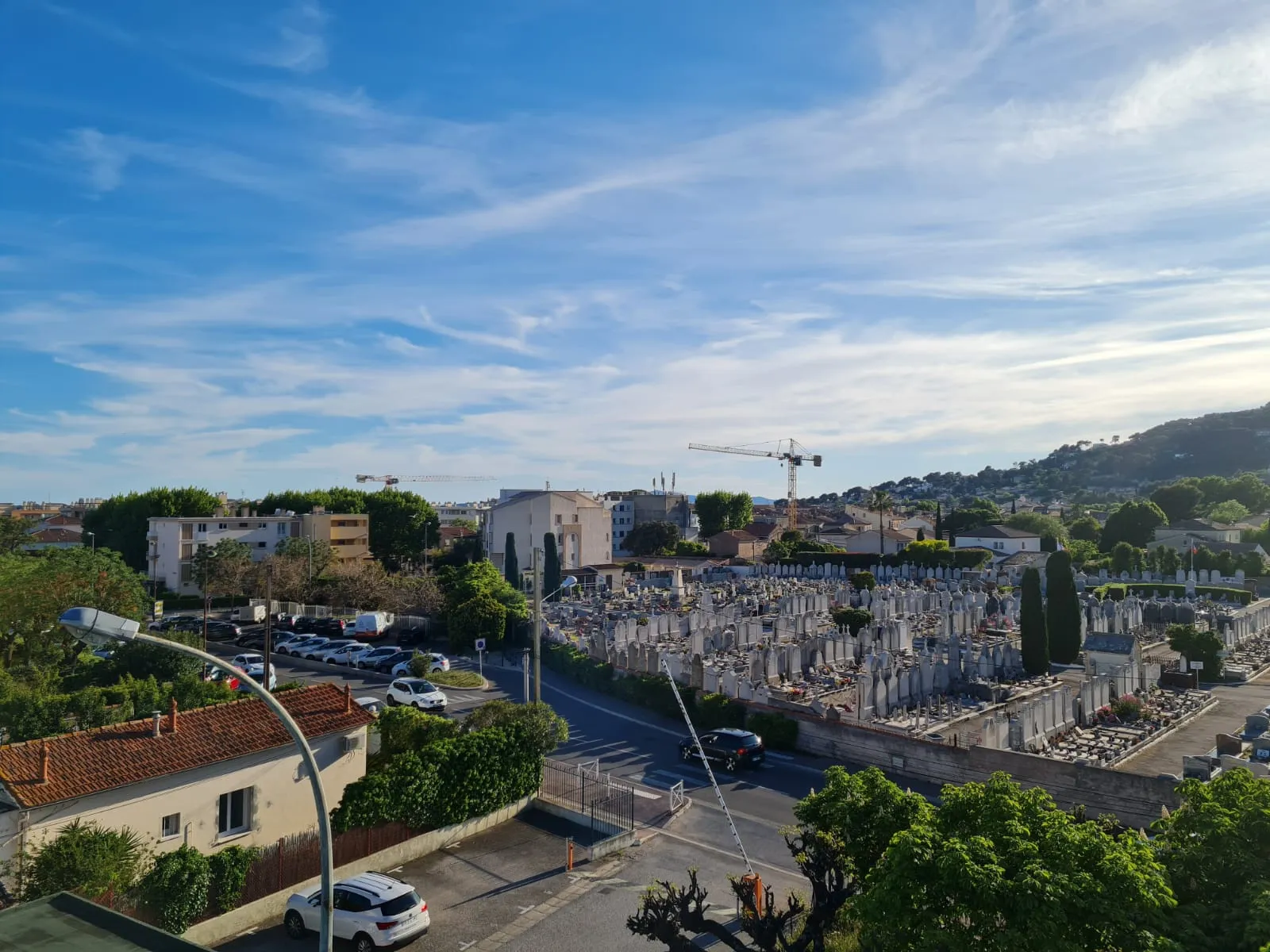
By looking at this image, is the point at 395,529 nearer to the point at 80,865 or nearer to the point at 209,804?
the point at 209,804

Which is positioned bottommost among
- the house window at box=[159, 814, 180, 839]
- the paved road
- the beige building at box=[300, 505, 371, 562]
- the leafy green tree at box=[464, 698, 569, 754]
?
the paved road

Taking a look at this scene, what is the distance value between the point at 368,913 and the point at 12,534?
216ft

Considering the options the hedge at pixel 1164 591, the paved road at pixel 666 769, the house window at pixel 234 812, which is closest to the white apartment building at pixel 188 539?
the paved road at pixel 666 769

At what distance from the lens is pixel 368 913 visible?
14242 millimetres

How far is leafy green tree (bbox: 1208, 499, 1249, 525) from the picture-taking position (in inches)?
4432

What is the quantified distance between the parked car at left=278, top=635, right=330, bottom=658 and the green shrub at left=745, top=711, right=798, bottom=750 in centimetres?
2562

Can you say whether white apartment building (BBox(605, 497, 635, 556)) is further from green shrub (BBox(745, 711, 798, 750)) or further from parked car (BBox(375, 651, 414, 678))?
green shrub (BBox(745, 711, 798, 750))

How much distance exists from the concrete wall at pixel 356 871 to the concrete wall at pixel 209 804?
174 centimetres

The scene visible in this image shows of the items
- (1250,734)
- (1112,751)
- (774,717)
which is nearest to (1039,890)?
(774,717)

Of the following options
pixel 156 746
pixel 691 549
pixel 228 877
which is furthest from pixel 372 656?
pixel 691 549

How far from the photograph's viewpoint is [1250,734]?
26.2 metres

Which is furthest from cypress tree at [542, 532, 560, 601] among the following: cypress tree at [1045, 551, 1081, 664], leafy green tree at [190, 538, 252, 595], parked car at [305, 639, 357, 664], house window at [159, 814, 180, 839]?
house window at [159, 814, 180, 839]

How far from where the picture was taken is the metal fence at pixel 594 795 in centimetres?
→ 2000

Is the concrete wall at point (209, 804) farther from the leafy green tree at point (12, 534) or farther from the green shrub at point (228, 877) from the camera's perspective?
the leafy green tree at point (12, 534)
